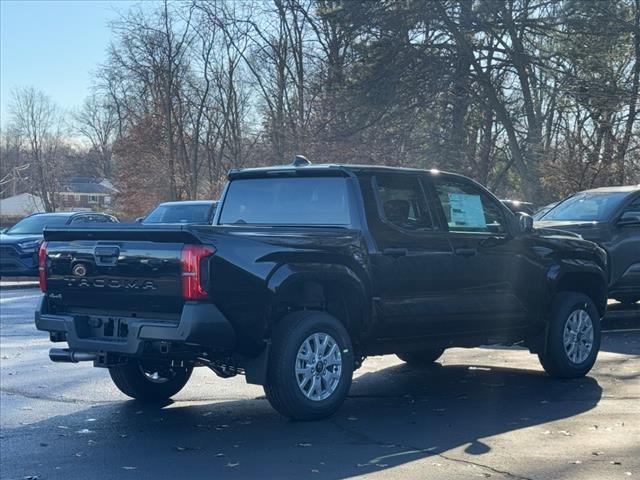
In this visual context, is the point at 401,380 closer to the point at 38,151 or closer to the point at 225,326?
the point at 225,326

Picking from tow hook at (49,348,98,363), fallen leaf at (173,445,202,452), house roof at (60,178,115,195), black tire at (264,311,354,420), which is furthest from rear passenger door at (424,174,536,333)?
house roof at (60,178,115,195)

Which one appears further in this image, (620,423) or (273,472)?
(620,423)

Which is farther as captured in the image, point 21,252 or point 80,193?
point 80,193

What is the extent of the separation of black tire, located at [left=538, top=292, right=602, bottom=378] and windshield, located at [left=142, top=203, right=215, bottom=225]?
34.1ft

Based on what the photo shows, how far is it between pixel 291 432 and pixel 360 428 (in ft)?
1.75

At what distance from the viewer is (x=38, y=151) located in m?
85.0

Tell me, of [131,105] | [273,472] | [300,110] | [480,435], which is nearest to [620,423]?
[480,435]

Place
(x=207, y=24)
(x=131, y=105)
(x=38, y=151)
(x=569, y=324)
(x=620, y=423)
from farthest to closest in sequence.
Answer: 1. (x=38, y=151)
2. (x=131, y=105)
3. (x=207, y=24)
4. (x=569, y=324)
5. (x=620, y=423)

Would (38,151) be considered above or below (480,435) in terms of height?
above

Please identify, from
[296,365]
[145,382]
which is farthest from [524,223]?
[145,382]

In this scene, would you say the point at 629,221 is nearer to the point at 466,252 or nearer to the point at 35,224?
the point at 466,252

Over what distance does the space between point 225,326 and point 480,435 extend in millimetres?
1997

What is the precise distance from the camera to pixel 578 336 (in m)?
9.77

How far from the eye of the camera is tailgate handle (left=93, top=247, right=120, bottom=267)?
7434mm
